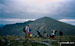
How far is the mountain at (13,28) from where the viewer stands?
10.6 metres

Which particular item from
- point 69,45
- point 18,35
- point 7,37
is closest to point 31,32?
point 18,35

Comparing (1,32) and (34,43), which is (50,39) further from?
(1,32)

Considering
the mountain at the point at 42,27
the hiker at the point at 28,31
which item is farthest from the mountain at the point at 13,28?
the hiker at the point at 28,31

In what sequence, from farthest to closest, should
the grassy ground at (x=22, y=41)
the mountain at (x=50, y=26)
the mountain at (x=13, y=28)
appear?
1. the mountain at (x=50, y=26)
2. the mountain at (x=13, y=28)
3. the grassy ground at (x=22, y=41)

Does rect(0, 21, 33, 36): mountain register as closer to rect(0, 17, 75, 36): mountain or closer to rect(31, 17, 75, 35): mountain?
rect(0, 17, 75, 36): mountain

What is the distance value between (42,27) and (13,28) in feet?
6.27

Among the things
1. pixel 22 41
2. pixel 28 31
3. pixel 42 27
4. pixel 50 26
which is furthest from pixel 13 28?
pixel 50 26

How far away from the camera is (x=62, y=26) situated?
11039 millimetres

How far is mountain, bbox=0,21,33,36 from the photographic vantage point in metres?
10.6

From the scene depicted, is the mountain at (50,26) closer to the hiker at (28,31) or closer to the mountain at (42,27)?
the mountain at (42,27)

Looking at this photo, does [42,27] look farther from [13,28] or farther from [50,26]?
[13,28]

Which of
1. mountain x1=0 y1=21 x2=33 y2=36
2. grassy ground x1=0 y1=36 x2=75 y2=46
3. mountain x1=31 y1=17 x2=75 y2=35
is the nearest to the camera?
grassy ground x1=0 y1=36 x2=75 y2=46

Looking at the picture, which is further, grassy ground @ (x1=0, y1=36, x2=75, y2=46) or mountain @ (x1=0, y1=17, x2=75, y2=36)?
mountain @ (x1=0, y1=17, x2=75, y2=36)

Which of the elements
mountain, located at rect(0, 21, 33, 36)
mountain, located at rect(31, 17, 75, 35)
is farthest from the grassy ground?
mountain, located at rect(31, 17, 75, 35)
